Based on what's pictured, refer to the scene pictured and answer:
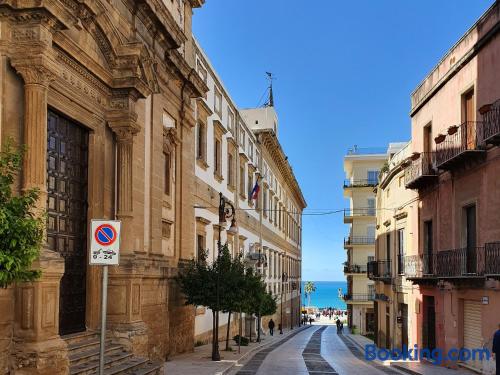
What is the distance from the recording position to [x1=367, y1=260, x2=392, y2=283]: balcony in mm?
29875

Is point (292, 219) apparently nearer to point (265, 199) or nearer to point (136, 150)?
point (265, 199)

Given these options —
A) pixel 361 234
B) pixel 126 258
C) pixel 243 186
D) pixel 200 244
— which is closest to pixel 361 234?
pixel 361 234

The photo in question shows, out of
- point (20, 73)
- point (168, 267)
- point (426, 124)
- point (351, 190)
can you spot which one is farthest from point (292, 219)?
point (20, 73)

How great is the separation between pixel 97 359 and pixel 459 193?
11.8 m

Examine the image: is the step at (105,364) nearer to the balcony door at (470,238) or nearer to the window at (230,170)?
the balcony door at (470,238)

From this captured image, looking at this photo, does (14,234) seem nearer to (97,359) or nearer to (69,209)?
(97,359)

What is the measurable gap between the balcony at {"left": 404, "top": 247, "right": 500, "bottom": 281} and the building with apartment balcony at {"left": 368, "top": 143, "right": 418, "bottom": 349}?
1.94 meters

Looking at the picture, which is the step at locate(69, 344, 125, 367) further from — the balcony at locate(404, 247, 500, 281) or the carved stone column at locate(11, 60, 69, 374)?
the balcony at locate(404, 247, 500, 281)

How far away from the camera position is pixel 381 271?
104 ft

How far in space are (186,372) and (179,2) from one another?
38.9 feet

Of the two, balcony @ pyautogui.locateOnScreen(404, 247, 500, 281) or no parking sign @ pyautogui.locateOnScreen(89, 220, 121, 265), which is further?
balcony @ pyautogui.locateOnScreen(404, 247, 500, 281)

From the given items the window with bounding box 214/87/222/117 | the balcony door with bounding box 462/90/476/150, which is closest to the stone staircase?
the balcony door with bounding box 462/90/476/150

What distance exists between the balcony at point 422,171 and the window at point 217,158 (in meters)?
8.15

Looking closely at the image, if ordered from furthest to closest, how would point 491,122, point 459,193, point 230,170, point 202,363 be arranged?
1. point 230,170
2. point 459,193
3. point 202,363
4. point 491,122
